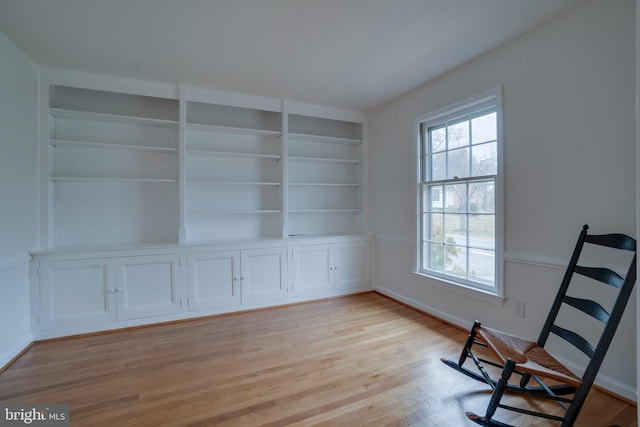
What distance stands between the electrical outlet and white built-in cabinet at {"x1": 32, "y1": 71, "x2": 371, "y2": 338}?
1.98m

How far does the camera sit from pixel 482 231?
2672mm

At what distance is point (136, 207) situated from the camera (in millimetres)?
3318

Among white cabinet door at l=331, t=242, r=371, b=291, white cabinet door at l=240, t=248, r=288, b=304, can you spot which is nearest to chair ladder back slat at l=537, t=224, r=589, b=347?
white cabinet door at l=331, t=242, r=371, b=291

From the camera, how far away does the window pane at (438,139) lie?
10.2 feet

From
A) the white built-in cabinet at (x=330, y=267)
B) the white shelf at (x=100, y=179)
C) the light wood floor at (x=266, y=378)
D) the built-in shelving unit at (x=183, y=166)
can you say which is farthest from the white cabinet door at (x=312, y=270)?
the white shelf at (x=100, y=179)

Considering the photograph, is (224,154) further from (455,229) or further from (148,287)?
(455,229)

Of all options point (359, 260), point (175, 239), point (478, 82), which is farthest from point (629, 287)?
point (175, 239)

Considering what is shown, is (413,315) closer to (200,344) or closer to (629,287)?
(629,287)

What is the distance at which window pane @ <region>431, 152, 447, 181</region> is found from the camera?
3.10m

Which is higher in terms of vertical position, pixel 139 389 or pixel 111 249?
pixel 111 249

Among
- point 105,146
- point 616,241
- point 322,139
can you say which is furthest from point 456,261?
point 105,146

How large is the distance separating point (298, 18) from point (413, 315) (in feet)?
9.79

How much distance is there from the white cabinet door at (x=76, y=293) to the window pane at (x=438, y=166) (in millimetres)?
3429

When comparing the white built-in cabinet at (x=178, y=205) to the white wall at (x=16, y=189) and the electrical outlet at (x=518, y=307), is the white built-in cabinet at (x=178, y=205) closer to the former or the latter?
the white wall at (x=16, y=189)
